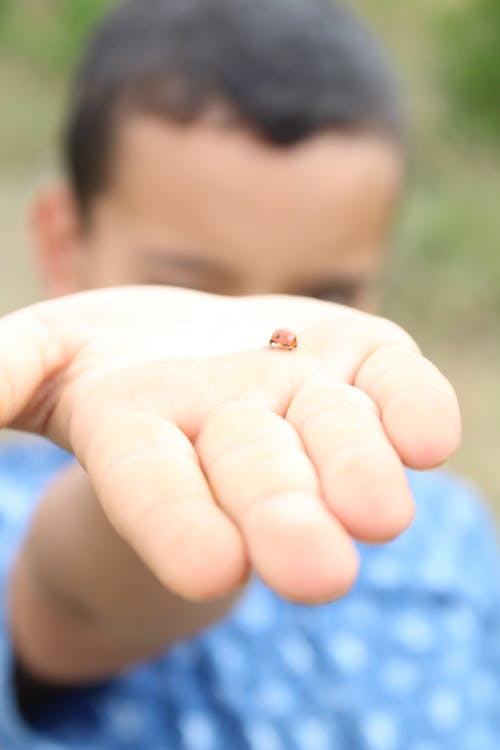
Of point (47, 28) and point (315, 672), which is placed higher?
point (47, 28)

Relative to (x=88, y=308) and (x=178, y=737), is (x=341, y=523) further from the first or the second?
(x=178, y=737)

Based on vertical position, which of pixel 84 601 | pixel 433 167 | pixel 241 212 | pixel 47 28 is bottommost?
pixel 433 167

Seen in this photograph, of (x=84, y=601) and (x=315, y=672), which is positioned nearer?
(x=84, y=601)

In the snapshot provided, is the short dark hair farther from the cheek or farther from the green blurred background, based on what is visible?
the green blurred background

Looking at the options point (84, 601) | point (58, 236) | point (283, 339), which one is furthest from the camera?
point (58, 236)

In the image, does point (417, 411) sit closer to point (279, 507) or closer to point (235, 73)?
point (279, 507)

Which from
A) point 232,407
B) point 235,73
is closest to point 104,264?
point 235,73
